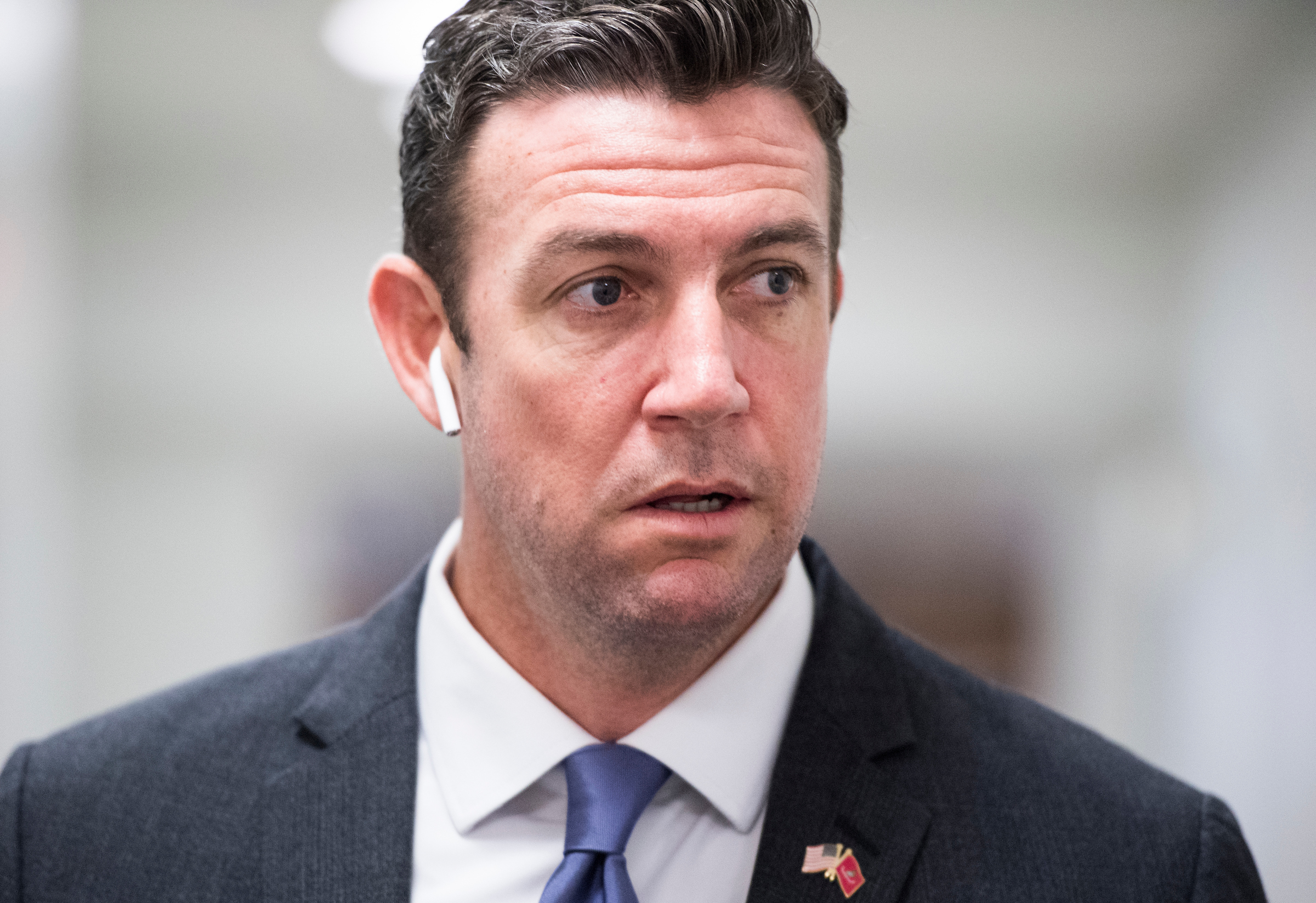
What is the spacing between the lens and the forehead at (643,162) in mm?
1403

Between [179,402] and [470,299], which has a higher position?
[470,299]

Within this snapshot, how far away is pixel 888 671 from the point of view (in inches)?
64.6

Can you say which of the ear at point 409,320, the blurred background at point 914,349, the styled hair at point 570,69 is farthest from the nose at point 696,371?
the blurred background at point 914,349

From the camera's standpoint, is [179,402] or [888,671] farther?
[179,402]

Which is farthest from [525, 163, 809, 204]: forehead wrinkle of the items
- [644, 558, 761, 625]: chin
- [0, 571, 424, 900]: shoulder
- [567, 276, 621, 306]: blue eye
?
[0, 571, 424, 900]: shoulder

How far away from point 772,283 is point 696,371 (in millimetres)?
217

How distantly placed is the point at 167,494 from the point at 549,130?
3.73 m

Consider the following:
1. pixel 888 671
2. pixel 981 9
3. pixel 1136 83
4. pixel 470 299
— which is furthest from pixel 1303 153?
pixel 470 299

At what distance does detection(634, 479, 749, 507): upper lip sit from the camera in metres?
1.38

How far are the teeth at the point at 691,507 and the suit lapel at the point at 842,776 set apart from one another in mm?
340

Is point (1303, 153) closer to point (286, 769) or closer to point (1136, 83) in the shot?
point (1136, 83)

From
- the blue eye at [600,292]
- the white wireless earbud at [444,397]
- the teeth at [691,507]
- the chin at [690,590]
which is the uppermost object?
the blue eye at [600,292]

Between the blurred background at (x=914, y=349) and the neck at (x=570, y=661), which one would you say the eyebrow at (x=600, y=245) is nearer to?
the neck at (x=570, y=661)

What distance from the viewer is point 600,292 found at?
1.44m
